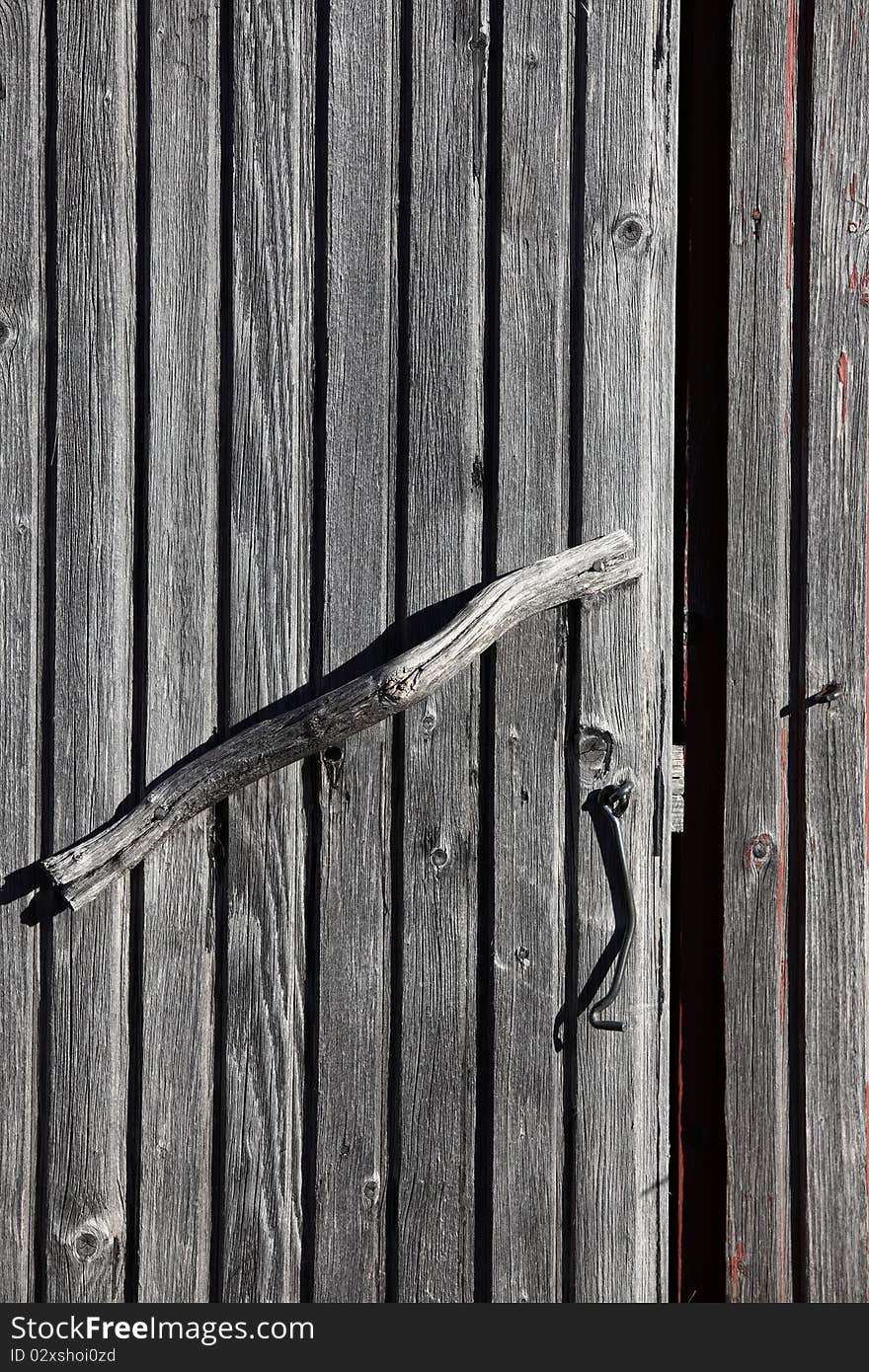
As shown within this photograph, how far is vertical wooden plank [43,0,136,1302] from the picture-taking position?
61.6 inches

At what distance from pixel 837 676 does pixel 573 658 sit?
1.45 feet

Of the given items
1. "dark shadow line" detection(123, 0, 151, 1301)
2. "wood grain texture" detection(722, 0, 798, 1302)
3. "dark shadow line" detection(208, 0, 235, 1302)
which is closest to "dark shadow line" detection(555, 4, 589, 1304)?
"wood grain texture" detection(722, 0, 798, 1302)

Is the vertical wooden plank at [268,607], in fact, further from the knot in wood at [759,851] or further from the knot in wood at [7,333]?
the knot in wood at [759,851]

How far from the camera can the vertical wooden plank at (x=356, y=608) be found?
154cm

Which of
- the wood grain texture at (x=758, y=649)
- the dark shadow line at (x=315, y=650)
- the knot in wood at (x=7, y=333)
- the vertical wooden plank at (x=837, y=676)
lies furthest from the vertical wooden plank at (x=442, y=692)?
the knot in wood at (x=7, y=333)

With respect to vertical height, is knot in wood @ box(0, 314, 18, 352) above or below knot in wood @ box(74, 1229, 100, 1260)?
above

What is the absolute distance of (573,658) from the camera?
1567 mm

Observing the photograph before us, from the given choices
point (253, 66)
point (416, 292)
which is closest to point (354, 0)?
point (253, 66)

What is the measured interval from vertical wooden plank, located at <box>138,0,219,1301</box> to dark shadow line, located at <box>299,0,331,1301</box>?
16 centimetres

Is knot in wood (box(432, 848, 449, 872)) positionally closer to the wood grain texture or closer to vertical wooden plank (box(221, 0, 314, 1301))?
vertical wooden plank (box(221, 0, 314, 1301))

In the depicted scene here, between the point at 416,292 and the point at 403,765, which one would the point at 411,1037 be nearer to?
the point at 403,765

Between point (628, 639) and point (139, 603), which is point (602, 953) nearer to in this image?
point (628, 639)

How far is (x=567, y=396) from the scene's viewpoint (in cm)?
155

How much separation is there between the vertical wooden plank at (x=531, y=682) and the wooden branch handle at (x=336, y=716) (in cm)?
6
